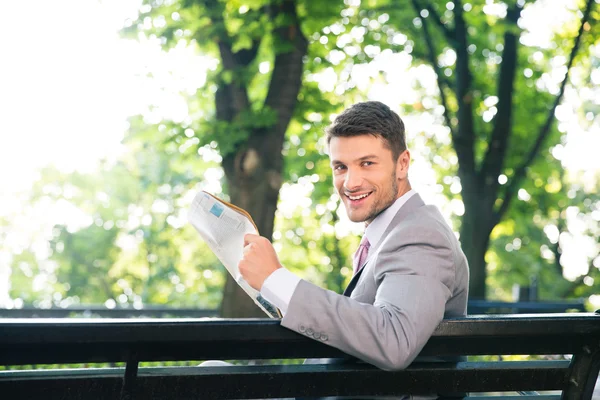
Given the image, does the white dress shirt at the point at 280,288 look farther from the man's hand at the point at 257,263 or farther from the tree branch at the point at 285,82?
the tree branch at the point at 285,82

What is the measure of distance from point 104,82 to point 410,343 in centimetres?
1947

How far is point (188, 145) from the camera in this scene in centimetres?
856

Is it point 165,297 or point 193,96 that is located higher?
point 193,96

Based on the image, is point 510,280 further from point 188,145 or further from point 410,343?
point 410,343

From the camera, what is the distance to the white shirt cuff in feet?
6.85

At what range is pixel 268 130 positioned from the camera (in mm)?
8297

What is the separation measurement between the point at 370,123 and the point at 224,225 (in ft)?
2.08

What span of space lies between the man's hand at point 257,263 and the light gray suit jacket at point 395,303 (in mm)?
145

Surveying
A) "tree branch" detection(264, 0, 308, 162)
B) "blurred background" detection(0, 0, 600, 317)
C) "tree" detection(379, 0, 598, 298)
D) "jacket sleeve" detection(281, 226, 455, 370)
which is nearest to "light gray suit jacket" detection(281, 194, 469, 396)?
"jacket sleeve" detection(281, 226, 455, 370)

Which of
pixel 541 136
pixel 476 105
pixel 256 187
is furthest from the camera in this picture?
pixel 476 105

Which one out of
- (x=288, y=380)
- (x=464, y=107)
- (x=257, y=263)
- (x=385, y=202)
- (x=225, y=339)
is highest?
(x=464, y=107)

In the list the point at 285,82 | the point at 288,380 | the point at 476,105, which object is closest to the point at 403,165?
the point at 288,380

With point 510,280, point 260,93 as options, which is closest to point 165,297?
point 510,280

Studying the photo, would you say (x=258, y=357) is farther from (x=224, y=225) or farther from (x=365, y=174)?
(x=365, y=174)
